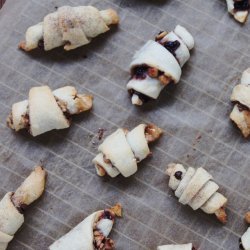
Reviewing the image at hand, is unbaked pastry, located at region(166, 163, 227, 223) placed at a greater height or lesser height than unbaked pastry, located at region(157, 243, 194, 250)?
greater

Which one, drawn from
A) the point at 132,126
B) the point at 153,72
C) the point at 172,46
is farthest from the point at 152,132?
the point at 172,46

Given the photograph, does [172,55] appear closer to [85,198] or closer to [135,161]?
[135,161]

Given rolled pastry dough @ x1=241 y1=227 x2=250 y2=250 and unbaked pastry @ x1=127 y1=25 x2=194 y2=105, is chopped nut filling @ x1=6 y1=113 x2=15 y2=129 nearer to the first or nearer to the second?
unbaked pastry @ x1=127 y1=25 x2=194 y2=105

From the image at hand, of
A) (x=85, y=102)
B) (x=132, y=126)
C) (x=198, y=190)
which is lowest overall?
(x=198, y=190)

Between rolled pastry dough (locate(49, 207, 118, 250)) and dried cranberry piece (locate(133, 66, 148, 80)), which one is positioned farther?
dried cranberry piece (locate(133, 66, 148, 80))

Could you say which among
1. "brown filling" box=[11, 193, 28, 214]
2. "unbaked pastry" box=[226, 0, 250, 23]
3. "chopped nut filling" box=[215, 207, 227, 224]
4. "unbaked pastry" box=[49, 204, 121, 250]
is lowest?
"chopped nut filling" box=[215, 207, 227, 224]

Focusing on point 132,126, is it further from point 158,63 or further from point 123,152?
point 158,63

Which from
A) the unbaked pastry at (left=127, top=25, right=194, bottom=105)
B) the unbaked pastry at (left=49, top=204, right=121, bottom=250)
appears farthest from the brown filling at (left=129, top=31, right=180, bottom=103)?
the unbaked pastry at (left=49, top=204, right=121, bottom=250)
